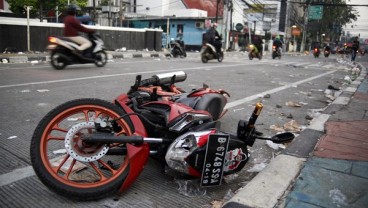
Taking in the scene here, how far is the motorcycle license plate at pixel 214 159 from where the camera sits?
2154 mm

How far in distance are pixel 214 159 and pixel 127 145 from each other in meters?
0.56

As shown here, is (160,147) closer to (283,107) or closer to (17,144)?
→ (17,144)

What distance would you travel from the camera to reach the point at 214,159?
219 cm

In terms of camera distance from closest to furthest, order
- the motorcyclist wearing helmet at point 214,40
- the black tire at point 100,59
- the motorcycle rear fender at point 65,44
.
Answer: the motorcycle rear fender at point 65,44 → the black tire at point 100,59 → the motorcyclist wearing helmet at point 214,40

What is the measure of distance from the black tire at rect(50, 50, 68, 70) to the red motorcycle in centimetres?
719

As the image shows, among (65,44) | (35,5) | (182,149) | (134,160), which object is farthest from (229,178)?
(35,5)

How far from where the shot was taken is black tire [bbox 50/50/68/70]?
905 cm

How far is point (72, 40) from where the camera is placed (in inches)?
356

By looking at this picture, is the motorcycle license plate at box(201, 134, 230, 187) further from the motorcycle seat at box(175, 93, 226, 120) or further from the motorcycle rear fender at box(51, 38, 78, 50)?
the motorcycle rear fender at box(51, 38, 78, 50)

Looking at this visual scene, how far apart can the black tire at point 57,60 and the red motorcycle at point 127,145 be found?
719cm

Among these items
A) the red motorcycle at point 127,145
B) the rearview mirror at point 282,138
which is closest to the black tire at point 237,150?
the red motorcycle at point 127,145

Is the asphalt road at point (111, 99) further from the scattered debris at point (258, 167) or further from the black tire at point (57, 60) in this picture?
the black tire at point (57, 60)

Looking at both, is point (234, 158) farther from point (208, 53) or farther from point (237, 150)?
point (208, 53)

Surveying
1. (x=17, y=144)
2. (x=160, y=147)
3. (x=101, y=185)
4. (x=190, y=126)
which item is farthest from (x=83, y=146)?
(x=17, y=144)
